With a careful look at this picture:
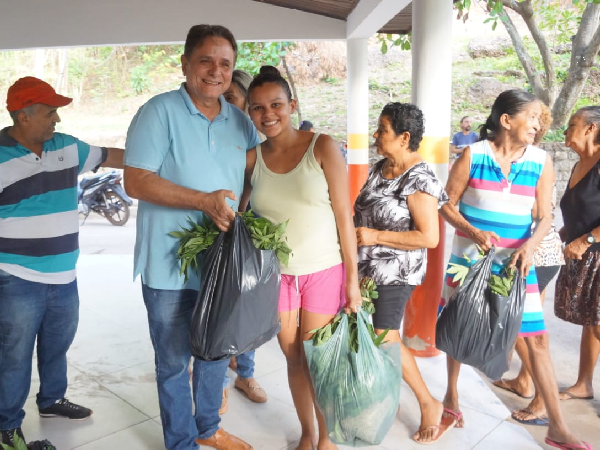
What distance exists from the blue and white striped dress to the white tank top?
34.3 inches

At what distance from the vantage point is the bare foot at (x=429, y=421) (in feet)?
8.08

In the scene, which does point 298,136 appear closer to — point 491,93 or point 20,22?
point 20,22

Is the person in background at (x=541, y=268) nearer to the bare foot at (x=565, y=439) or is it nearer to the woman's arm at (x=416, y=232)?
the bare foot at (x=565, y=439)

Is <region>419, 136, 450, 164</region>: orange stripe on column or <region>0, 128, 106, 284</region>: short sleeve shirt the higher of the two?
<region>419, 136, 450, 164</region>: orange stripe on column

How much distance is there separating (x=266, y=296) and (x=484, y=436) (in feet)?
4.61

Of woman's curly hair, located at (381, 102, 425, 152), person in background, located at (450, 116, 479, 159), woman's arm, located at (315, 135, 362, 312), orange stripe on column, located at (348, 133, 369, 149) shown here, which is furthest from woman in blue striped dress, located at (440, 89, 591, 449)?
person in background, located at (450, 116, 479, 159)

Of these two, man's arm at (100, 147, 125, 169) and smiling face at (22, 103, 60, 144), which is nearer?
smiling face at (22, 103, 60, 144)

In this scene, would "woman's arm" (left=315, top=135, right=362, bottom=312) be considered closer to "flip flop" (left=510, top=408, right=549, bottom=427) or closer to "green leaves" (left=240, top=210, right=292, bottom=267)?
"green leaves" (left=240, top=210, right=292, bottom=267)

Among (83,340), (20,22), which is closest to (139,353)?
(83,340)

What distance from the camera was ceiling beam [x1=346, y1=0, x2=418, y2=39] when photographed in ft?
15.3

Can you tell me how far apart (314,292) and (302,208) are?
1.10ft

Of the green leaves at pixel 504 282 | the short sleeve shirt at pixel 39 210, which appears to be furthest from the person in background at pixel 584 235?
the short sleeve shirt at pixel 39 210

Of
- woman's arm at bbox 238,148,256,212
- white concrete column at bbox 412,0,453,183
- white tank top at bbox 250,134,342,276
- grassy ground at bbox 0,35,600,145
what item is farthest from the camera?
grassy ground at bbox 0,35,600,145

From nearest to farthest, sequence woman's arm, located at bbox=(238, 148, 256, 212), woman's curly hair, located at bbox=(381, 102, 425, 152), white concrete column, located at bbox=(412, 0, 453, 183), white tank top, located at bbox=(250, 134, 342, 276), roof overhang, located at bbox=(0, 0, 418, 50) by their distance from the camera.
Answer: white tank top, located at bbox=(250, 134, 342, 276) → woman's arm, located at bbox=(238, 148, 256, 212) → woman's curly hair, located at bbox=(381, 102, 425, 152) → white concrete column, located at bbox=(412, 0, 453, 183) → roof overhang, located at bbox=(0, 0, 418, 50)
